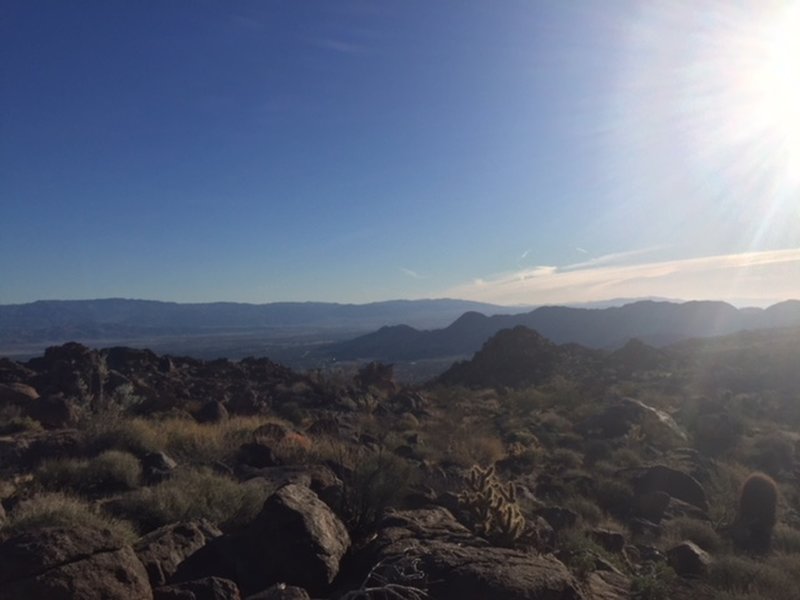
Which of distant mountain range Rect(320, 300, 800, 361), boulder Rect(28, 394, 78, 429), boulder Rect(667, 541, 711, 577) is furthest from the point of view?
distant mountain range Rect(320, 300, 800, 361)

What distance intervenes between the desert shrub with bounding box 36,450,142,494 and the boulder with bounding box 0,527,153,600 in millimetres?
5066

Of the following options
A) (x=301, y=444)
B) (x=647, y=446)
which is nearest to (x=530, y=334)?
(x=647, y=446)

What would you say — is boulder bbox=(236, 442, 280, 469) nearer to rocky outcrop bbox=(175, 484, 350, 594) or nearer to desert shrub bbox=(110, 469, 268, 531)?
desert shrub bbox=(110, 469, 268, 531)

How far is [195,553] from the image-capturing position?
6.15 metres

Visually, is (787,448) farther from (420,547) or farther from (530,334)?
(530,334)

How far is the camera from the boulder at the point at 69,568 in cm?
440

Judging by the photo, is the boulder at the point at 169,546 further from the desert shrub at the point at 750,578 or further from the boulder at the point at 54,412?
the boulder at the point at 54,412

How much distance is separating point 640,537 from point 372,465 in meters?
5.40

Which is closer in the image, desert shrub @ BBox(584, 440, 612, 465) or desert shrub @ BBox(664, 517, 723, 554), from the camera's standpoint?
desert shrub @ BBox(664, 517, 723, 554)

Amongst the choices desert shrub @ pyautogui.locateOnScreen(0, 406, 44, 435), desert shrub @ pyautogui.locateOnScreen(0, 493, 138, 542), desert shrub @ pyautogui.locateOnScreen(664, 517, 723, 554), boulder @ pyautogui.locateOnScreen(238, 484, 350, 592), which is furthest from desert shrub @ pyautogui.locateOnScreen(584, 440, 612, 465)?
desert shrub @ pyautogui.locateOnScreen(0, 406, 44, 435)

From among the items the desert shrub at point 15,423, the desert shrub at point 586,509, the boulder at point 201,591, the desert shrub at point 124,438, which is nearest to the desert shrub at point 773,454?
the desert shrub at point 586,509

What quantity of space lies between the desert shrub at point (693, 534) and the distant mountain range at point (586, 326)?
74573 mm

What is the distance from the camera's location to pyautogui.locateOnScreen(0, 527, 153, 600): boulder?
4398 mm

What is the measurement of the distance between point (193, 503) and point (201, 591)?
121 inches
